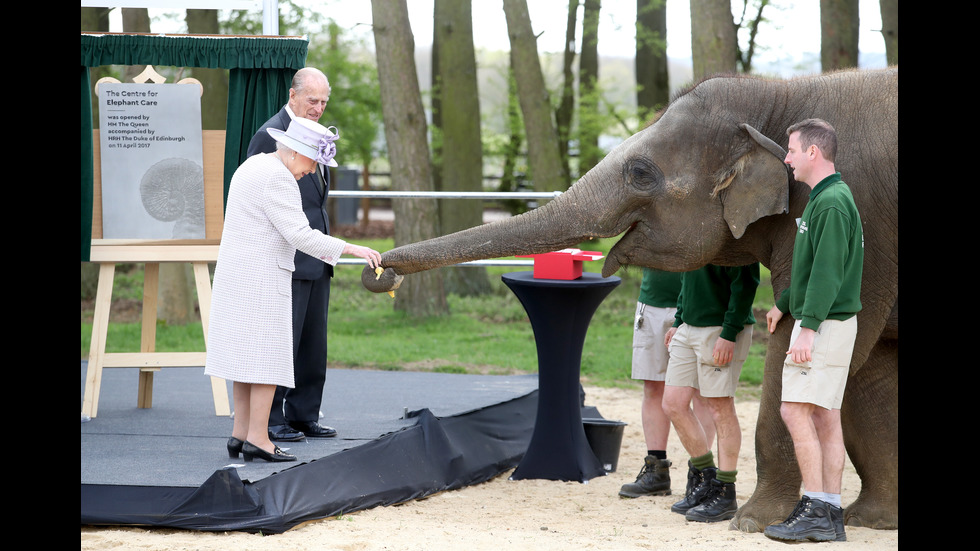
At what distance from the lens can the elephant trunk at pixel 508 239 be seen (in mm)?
4785

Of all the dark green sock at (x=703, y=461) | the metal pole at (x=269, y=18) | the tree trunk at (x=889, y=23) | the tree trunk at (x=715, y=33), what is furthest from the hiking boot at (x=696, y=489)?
the tree trunk at (x=889, y=23)

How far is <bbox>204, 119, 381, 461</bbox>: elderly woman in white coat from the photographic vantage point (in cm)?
485

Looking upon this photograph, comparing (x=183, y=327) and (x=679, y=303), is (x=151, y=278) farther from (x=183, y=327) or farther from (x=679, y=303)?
(x=183, y=327)

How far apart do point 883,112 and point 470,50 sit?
32.0ft

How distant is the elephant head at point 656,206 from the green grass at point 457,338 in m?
4.87

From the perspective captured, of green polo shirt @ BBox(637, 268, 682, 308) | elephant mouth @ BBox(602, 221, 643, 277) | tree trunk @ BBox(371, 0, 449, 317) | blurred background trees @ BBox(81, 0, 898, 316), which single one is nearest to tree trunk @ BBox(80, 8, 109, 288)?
blurred background trees @ BBox(81, 0, 898, 316)

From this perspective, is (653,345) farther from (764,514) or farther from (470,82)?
Result: (470,82)

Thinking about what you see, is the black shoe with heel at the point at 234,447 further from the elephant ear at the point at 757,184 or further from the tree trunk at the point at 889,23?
the tree trunk at the point at 889,23

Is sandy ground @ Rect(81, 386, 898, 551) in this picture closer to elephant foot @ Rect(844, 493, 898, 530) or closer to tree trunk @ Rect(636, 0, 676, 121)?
elephant foot @ Rect(844, 493, 898, 530)

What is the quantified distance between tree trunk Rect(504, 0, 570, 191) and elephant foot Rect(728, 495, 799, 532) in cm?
881

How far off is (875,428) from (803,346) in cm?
118

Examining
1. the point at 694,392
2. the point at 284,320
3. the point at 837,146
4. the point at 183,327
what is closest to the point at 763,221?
the point at 837,146

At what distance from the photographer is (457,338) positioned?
11500mm

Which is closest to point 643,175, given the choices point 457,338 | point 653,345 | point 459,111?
point 653,345
